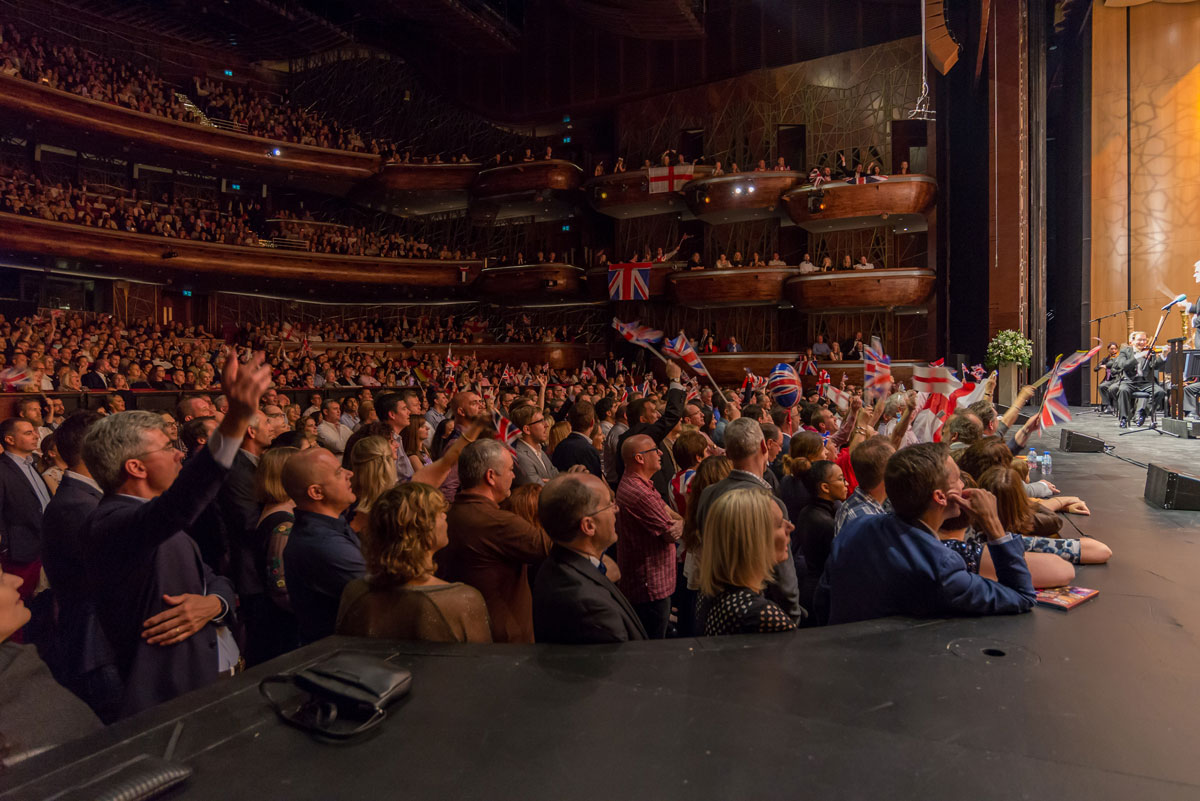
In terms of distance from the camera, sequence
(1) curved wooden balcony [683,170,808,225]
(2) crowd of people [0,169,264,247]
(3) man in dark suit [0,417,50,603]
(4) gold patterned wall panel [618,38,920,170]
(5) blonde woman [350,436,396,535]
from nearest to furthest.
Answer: (5) blonde woman [350,436,396,535] → (3) man in dark suit [0,417,50,603] → (2) crowd of people [0,169,264,247] → (1) curved wooden balcony [683,170,808,225] → (4) gold patterned wall panel [618,38,920,170]

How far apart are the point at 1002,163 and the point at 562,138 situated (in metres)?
13.4

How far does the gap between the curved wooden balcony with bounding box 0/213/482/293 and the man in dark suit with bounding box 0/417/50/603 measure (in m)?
13.8

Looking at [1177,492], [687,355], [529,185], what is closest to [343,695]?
[1177,492]

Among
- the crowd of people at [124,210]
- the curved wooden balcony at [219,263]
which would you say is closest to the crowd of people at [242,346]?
the curved wooden balcony at [219,263]

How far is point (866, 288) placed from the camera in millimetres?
17266

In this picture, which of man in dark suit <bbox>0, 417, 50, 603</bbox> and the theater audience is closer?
the theater audience

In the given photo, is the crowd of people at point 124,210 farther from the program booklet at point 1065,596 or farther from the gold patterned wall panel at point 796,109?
the program booklet at point 1065,596

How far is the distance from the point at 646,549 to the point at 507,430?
1725 millimetres

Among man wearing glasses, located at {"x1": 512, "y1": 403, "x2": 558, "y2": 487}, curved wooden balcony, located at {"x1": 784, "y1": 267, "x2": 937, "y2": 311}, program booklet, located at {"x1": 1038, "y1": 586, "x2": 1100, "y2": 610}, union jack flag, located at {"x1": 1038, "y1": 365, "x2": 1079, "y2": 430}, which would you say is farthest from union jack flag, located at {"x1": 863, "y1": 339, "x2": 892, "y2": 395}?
curved wooden balcony, located at {"x1": 784, "y1": 267, "x2": 937, "y2": 311}

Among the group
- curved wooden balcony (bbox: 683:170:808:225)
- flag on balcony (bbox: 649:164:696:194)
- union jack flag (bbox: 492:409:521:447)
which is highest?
flag on balcony (bbox: 649:164:696:194)

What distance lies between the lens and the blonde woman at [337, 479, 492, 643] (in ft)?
6.61

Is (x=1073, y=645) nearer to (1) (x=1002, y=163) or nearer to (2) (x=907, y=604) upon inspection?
(2) (x=907, y=604)

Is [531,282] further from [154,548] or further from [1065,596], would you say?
[154,548]

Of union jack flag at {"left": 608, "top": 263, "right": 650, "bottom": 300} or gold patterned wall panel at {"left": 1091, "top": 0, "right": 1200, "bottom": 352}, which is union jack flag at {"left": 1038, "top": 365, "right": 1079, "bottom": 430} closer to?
gold patterned wall panel at {"left": 1091, "top": 0, "right": 1200, "bottom": 352}
